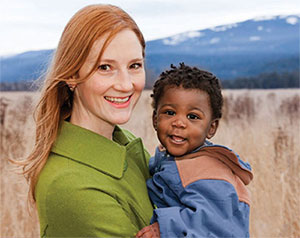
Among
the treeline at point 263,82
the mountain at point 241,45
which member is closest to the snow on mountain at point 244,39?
the mountain at point 241,45

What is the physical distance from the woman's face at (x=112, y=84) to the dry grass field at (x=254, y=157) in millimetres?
1317

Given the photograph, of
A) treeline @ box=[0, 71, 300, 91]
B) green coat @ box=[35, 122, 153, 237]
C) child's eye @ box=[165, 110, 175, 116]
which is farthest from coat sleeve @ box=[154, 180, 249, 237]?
treeline @ box=[0, 71, 300, 91]

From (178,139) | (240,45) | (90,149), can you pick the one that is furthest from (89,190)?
(240,45)

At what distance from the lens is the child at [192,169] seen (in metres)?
1.63

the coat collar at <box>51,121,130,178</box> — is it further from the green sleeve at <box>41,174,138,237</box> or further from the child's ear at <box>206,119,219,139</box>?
the child's ear at <box>206,119,219,139</box>

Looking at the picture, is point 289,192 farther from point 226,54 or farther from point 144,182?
point 226,54

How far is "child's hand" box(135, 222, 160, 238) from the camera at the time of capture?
1.60 m

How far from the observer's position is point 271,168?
4.16m

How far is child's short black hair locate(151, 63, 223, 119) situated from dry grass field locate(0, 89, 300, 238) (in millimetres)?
1306

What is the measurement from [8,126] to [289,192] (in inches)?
110

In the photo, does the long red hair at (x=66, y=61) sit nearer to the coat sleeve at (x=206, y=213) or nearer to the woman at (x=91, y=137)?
the woman at (x=91, y=137)

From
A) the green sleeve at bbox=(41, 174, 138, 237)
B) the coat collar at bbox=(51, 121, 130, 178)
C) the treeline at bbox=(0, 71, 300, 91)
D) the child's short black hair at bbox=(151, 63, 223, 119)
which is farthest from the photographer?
the treeline at bbox=(0, 71, 300, 91)

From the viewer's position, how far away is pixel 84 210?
154cm

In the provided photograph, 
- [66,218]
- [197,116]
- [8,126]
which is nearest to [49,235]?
[66,218]
